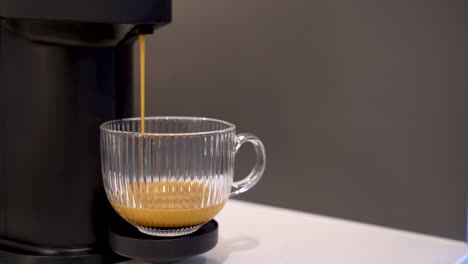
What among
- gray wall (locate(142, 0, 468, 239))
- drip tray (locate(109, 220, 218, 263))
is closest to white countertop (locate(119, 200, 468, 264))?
drip tray (locate(109, 220, 218, 263))

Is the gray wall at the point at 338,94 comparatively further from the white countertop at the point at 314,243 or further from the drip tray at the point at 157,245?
the drip tray at the point at 157,245

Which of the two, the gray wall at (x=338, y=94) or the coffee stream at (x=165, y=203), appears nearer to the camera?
the coffee stream at (x=165, y=203)

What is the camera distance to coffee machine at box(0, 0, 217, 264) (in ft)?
1.91

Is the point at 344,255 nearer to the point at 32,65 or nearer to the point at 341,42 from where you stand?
the point at 32,65

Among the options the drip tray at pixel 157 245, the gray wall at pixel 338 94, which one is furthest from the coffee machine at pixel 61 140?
the gray wall at pixel 338 94

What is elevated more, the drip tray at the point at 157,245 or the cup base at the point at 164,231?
the cup base at the point at 164,231

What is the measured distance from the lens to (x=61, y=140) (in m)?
0.59

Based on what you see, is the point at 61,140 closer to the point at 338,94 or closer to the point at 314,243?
the point at 314,243

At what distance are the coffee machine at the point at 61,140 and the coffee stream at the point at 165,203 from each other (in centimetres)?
2

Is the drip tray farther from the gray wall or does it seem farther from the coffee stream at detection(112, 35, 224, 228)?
the gray wall

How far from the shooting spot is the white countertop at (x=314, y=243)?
640mm

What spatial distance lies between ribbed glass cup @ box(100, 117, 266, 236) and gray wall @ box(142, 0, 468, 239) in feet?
1.89

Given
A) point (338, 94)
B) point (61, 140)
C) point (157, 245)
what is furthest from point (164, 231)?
point (338, 94)

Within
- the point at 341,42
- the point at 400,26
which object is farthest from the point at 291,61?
the point at 400,26
